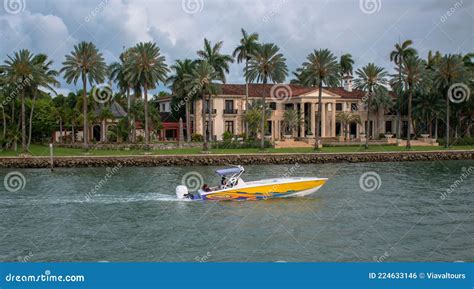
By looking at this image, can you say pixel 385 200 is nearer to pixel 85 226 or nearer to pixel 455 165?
pixel 85 226

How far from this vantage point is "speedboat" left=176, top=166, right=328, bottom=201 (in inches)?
1613

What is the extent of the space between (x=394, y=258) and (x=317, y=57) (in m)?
59.6

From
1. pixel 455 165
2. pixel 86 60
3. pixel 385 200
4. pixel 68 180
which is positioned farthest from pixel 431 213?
pixel 86 60

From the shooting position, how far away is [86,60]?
81250 millimetres

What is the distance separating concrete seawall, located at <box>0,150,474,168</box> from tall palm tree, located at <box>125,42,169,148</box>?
1009cm

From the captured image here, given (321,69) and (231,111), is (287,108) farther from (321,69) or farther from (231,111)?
(321,69)

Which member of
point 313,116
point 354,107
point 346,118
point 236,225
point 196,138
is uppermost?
point 354,107

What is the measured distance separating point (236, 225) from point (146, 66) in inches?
2099

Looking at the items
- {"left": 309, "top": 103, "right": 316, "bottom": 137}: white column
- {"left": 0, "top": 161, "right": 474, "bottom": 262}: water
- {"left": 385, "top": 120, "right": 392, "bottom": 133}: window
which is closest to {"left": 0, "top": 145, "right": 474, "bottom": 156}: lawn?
{"left": 309, "top": 103, "right": 316, "bottom": 137}: white column

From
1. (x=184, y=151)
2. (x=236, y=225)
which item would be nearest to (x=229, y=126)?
(x=184, y=151)

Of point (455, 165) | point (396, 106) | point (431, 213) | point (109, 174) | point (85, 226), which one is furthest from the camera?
point (396, 106)

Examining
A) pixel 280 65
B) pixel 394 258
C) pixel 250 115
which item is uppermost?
pixel 280 65

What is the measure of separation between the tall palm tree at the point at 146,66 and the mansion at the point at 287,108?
1535 centimetres

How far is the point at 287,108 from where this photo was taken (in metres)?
106
